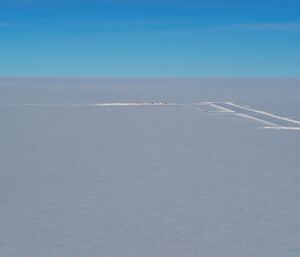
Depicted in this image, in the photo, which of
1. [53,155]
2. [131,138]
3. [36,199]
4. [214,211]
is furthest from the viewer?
[131,138]

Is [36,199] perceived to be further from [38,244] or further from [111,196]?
[38,244]

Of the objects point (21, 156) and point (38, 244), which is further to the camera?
point (21, 156)

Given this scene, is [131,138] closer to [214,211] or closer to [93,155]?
[93,155]

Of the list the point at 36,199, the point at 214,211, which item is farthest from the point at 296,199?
the point at 36,199

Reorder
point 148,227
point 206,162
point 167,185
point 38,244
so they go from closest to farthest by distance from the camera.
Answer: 1. point 38,244
2. point 148,227
3. point 167,185
4. point 206,162

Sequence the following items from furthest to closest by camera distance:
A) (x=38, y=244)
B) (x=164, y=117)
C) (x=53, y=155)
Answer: (x=164, y=117), (x=53, y=155), (x=38, y=244)

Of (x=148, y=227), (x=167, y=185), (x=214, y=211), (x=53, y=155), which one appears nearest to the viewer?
(x=148, y=227)

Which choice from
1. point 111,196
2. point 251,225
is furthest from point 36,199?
point 251,225

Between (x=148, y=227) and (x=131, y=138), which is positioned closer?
(x=148, y=227)
